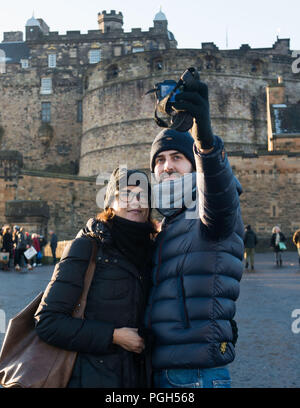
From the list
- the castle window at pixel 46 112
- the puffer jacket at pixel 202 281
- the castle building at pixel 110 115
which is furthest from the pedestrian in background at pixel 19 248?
the castle window at pixel 46 112

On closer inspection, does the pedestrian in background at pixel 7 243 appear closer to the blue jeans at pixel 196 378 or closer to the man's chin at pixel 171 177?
the man's chin at pixel 171 177

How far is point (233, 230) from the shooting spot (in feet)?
6.45

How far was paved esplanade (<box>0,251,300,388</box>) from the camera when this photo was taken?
12.1ft

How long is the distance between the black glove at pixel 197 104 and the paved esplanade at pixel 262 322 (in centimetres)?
224

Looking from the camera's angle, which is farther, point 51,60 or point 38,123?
point 51,60

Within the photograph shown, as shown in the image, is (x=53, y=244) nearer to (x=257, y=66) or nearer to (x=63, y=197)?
(x=63, y=197)

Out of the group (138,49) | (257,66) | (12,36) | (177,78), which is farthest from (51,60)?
(257,66)

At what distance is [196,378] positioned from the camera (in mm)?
1918

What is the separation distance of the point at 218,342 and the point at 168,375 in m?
0.23

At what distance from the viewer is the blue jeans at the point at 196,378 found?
75.4 inches

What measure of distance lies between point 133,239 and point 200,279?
0.34 meters

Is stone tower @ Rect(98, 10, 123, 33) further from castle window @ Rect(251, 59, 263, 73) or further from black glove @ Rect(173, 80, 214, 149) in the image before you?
black glove @ Rect(173, 80, 214, 149)

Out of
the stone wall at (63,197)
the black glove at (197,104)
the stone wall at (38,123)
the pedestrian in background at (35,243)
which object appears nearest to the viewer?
the black glove at (197,104)
